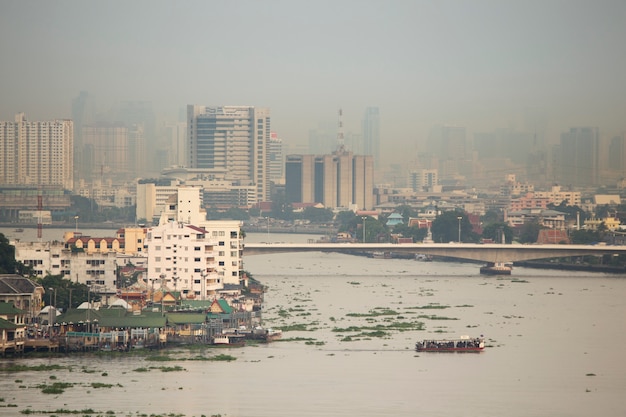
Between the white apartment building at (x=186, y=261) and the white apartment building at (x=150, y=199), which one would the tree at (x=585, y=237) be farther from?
the white apartment building at (x=186, y=261)

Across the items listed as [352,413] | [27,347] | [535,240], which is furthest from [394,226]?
[352,413]

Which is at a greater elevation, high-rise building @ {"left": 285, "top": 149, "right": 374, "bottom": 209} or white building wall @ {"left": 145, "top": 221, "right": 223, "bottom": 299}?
high-rise building @ {"left": 285, "top": 149, "right": 374, "bottom": 209}

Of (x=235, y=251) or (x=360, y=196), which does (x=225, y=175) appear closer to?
(x=360, y=196)

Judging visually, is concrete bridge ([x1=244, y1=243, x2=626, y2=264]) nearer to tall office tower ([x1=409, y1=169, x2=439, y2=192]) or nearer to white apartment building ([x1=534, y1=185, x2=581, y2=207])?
white apartment building ([x1=534, y1=185, x2=581, y2=207])

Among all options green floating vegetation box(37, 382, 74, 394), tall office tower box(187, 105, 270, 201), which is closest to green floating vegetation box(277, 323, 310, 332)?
green floating vegetation box(37, 382, 74, 394)

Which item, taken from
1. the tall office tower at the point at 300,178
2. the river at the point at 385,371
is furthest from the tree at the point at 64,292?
the tall office tower at the point at 300,178
